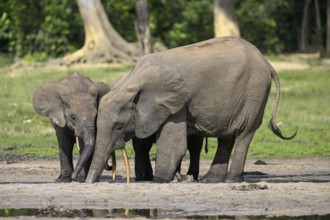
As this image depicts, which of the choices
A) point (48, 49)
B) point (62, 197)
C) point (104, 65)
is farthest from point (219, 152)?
point (48, 49)

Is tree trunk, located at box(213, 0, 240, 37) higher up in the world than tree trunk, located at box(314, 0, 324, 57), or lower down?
higher up

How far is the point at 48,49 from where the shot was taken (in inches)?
1476

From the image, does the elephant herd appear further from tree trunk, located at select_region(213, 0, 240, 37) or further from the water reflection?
tree trunk, located at select_region(213, 0, 240, 37)

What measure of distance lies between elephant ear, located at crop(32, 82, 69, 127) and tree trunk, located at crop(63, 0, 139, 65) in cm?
1520

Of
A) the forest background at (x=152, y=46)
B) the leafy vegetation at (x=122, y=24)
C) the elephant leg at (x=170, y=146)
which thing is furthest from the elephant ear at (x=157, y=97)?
the leafy vegetation at (x=122, y=24)

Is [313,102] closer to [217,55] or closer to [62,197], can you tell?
[217,55]

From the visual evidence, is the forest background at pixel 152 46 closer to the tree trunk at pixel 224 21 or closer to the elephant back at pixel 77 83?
the tree trunk at pixel 224 21

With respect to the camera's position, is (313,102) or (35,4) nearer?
(313,102)

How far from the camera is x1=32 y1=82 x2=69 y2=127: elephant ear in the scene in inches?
635

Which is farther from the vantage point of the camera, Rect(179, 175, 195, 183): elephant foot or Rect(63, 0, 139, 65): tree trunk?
Rect(63, 0, 139, 65): tree trunk

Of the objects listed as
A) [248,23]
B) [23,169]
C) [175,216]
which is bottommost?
[248,23]

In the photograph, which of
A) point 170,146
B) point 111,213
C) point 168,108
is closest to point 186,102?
point 168,108

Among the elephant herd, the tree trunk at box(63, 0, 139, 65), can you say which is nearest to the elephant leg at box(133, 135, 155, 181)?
the elephant herd

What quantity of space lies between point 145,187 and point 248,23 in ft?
90.4
